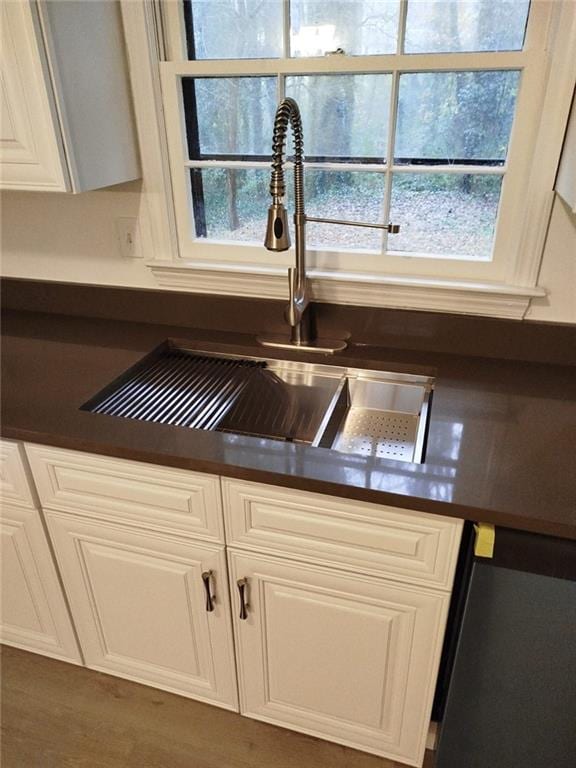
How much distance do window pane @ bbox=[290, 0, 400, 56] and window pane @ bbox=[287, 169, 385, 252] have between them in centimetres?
28

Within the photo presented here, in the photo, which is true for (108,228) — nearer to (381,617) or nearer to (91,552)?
(91,552)

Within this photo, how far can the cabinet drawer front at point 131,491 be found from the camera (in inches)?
45.1

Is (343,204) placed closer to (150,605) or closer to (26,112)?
(26,112)

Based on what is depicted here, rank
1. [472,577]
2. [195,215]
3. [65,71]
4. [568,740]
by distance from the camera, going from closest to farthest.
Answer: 1. [472,577]
2. [568,740]
3. [65,71]
4. [195,215]

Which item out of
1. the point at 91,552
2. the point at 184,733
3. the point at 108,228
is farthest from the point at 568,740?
the point at 108,228

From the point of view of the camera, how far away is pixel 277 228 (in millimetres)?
1320

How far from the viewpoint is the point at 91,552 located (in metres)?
1.33

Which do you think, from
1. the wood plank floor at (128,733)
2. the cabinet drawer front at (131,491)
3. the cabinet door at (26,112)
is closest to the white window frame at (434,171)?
the cabinet door at (26,112)

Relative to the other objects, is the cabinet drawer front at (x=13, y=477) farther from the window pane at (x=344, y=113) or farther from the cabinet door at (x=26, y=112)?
the window pane at (x=344, y=113)

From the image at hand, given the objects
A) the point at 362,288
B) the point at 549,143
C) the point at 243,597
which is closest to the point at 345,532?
the point at 243,597

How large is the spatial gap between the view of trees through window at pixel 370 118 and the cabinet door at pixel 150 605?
891 millimetres

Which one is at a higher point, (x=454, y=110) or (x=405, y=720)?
(x=454, y=110)

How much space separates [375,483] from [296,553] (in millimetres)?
258

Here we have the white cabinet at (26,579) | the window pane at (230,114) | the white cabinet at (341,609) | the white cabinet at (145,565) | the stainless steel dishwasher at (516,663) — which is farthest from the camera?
the window pane at (230,114)
